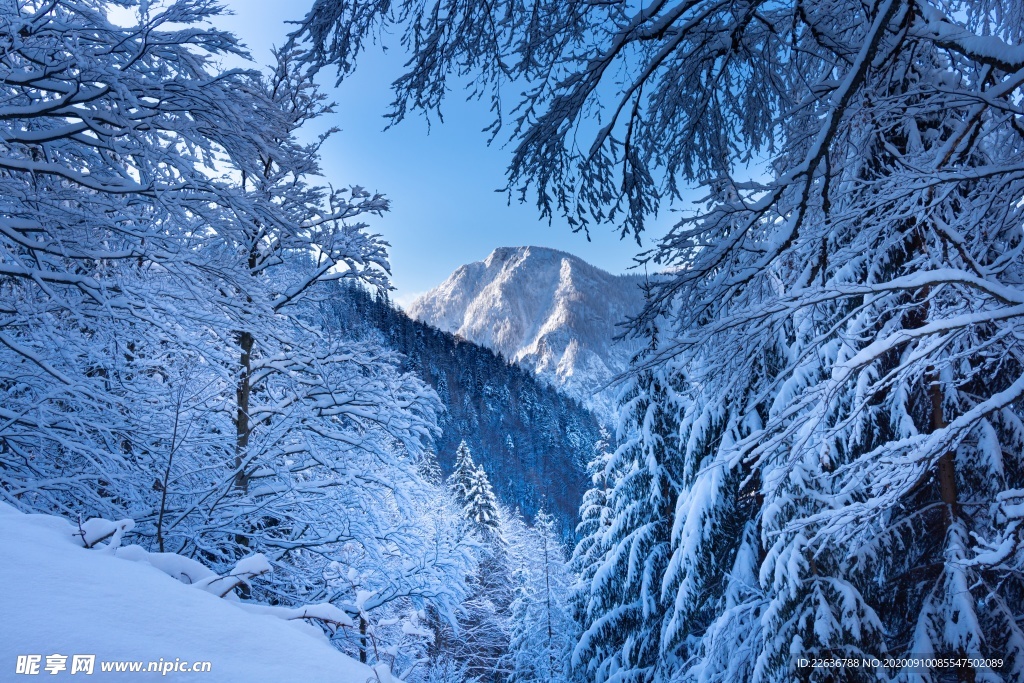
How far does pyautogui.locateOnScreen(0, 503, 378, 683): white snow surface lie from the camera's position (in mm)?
1150

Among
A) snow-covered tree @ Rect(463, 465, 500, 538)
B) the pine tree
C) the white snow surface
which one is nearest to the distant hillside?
the pine tree

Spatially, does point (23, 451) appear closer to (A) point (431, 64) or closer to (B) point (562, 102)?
(A) point (431, 64)

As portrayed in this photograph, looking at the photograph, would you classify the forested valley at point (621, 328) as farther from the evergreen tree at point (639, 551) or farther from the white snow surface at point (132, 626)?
the evergreen tree at point (639, 551)

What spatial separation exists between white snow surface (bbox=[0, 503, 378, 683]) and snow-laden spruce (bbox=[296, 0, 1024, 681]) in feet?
6.84

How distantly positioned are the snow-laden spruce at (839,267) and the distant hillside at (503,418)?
59.1 meters

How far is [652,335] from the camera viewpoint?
3414 mm

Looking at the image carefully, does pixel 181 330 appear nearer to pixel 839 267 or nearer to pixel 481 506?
pixel 839 267

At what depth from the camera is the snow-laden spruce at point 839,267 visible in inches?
93.4

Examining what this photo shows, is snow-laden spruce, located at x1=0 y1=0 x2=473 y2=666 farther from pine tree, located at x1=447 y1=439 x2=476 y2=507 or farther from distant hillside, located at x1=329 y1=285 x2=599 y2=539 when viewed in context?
distant hillside, located at x1=329 y1=285 x2=599 y2=539

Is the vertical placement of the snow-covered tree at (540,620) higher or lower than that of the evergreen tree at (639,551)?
lower

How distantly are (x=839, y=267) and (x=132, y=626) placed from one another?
14.8 feet

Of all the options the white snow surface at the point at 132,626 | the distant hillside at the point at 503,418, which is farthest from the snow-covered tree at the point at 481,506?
the white snow surface at the point at 132,626

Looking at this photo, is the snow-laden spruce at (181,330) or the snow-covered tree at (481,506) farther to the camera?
the snow-covered tree at (481,506)

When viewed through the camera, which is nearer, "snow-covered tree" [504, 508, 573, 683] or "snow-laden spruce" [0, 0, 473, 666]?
"snow-laden spruce" [0, 0, 473, 666]
